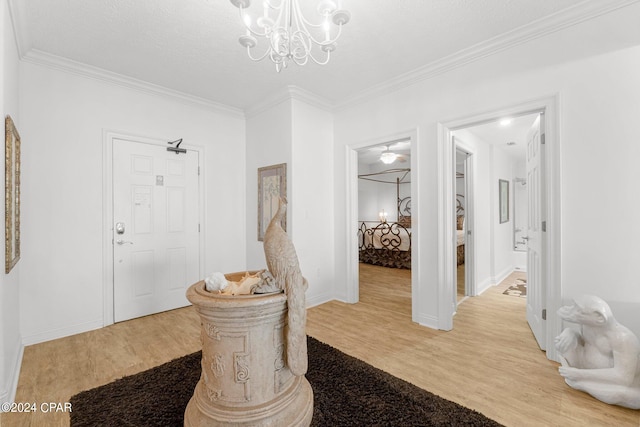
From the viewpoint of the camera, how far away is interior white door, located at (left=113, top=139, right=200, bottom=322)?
3076mm

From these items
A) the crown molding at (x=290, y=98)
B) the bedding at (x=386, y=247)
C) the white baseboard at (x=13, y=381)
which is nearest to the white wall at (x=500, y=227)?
the bedding at (x=386, y=247)

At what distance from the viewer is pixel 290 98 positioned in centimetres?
341

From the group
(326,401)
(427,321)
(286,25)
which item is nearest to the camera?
(326,401)

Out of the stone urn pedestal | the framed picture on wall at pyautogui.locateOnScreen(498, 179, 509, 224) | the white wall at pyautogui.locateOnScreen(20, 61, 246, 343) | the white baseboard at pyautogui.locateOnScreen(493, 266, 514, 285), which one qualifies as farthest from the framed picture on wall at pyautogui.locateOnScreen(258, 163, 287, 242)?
the framed picture on wall at pyautogui.locateOnScreen(498, 179, 509, 224)

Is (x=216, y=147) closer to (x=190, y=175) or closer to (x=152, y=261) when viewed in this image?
(x=190, y=175)

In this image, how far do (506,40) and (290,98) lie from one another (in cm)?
217

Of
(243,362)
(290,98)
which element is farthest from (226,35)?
(243,362)

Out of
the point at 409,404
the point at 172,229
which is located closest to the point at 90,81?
the point at 172,229

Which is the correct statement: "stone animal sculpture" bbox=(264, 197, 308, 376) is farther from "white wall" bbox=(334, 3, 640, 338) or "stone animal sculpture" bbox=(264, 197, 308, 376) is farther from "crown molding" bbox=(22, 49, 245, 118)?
"crown molding" bbox=(22, 49, 245, 118)

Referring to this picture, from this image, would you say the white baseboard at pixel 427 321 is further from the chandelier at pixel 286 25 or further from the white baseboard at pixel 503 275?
the chandelier at pixel 286 25

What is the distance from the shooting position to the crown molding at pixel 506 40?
199 centimetres

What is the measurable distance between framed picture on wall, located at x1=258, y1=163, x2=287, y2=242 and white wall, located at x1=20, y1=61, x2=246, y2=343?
1283mm

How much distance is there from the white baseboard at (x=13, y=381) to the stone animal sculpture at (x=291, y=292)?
1.77 meters

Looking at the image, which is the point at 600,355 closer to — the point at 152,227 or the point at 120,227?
the point at 152,227
